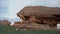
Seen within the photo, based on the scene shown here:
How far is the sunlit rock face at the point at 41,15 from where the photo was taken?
205 inches

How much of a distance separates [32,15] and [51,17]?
23.3 inches

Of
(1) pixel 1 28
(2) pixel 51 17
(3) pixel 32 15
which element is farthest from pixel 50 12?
(1) pixel 1 28

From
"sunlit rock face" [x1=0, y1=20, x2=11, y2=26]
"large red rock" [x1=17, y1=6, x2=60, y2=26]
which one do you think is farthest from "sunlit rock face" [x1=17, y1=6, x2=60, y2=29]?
"sunlit rock face" [x1=0, y1=20, x2=11, y2=26]

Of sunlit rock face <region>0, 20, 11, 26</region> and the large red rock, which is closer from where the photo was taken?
sunlit rock face <region>0, 20, 11, 26</region>

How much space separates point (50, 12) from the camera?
5367 mm

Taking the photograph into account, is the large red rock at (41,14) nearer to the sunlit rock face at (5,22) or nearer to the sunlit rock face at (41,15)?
the sunlit rock face at (41,15)

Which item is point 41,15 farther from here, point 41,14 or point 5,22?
point 5,22

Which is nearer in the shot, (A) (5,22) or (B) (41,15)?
(A) (5,22)

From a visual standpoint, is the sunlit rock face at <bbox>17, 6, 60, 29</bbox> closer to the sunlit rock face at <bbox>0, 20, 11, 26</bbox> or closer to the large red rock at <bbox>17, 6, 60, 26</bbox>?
the large red rock at <bbox>17, 6, 60, 26</bbox>

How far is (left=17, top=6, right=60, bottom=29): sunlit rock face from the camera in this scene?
5.20 metres

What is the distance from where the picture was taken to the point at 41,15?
211 inches

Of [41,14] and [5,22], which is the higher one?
[41,14]

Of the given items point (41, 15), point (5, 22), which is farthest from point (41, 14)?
point (5, 22)

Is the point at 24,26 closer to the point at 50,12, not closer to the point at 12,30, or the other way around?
the point at 12,30
